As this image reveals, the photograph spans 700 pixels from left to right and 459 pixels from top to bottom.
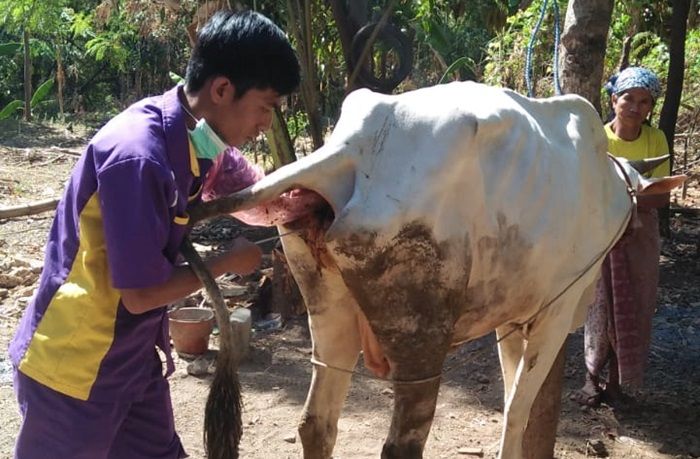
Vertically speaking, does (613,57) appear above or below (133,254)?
above

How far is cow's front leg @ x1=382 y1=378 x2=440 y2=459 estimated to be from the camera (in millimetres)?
2371

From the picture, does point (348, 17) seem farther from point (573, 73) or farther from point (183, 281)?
point (183, 281)

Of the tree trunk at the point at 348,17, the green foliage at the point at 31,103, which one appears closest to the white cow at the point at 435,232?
the tree trunk at the point at 348,17

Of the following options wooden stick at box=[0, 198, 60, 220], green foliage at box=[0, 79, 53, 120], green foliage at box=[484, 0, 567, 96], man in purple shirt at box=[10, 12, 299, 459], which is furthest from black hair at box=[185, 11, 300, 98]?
green foliage at box=[0, 79, 53, 120]

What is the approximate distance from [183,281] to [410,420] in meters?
0.90

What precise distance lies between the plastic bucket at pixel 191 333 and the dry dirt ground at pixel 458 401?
0.14 metres

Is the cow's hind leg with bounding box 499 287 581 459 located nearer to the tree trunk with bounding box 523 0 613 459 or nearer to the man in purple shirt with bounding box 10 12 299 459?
the tree trunk with bounding box 523 0 613 459

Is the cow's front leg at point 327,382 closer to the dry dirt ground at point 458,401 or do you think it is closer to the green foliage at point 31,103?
the dry dirt ground at point 458,401

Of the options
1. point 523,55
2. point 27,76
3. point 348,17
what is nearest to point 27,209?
point 348,17

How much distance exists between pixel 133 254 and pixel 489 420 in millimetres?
3216

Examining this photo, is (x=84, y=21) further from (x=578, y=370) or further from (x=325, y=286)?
(x=325, y=286)

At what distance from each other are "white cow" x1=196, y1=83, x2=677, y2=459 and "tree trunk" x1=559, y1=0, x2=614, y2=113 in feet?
2.15

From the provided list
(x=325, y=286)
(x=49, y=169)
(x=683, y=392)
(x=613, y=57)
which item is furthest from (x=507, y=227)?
(x=49, y=169)

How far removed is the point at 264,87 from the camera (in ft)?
6.50
